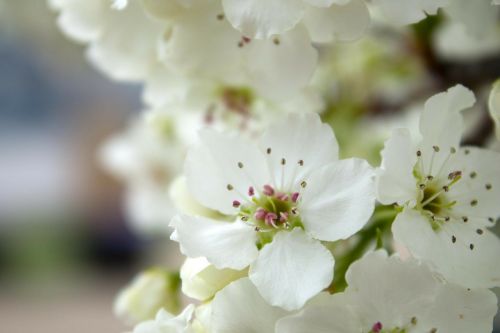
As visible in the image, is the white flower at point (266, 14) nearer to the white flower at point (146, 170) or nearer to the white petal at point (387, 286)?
the white petal at point (387, 286)

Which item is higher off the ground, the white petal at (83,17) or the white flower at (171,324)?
the white petal at (83,17)

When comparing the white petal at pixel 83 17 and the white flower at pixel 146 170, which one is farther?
the white flower at pixel 146 170

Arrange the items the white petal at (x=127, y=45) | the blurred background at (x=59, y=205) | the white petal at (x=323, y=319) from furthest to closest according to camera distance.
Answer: the blurred background at (x=59, y=205) → the white petal at (x=127, y=45) → the white petal at (x=323, y=319)

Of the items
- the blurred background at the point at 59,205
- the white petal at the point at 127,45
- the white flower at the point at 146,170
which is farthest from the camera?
the blurred background at the point at 59,205

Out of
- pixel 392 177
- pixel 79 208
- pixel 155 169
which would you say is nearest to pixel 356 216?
pixel 392 177

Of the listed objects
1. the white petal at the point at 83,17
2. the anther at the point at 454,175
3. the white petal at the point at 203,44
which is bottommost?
the anther at the point at 454,175

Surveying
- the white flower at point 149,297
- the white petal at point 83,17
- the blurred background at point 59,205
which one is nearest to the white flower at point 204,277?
the white flower at point 149,297

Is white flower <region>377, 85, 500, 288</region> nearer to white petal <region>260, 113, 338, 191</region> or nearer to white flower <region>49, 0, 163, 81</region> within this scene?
white petal <region>260, 113, 338, 191</region>
